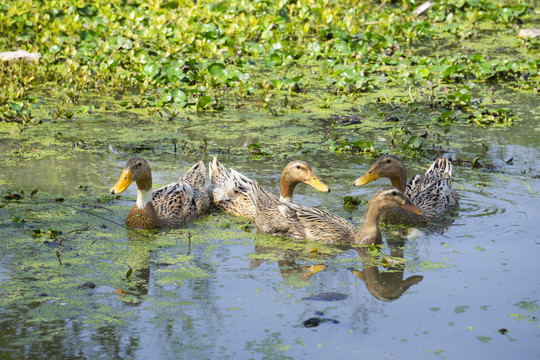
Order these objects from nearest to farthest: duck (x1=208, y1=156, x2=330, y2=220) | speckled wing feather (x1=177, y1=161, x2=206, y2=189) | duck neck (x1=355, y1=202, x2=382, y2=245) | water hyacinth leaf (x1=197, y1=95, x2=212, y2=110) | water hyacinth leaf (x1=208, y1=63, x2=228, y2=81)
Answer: duck neck (x1=355, y1=202, x2=382, y2=245) → duck (x1=208, y1=156, x2=330, y2=220) → speckled wing feather (x1=177, y1=161, x2=206, y2=189) → water hyacinth leaf (x1=197, y1=95, x2=212, y2=110) → water hyacinth leaf (x1=208, y1=63, x2=228, y2=81)

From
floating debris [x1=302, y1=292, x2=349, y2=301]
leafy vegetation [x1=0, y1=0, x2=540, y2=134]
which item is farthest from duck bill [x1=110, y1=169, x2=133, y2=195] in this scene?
leafy vegetation [x1=0, y1=0, x2=540, y2=134]

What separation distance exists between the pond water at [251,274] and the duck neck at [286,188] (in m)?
0.53

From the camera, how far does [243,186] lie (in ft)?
28.3

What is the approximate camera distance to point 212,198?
898 centimetres

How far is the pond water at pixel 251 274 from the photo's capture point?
550 cm

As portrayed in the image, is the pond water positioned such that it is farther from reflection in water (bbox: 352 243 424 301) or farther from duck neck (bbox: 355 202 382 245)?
duck neck (bbox: 355 202 382 245)

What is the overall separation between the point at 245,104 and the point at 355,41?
4.05 meters

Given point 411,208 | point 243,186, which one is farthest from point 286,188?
point 411,208

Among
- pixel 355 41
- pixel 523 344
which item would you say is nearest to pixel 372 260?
pixel 523 344

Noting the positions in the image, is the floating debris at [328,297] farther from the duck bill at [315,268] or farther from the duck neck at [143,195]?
the duck neck at [143,195]

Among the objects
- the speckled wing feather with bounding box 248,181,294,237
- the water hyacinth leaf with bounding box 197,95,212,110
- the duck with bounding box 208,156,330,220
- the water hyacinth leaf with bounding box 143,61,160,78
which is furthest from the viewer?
the water hyacinth leaf with bounding box 143,61,160,78

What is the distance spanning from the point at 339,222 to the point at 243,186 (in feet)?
4.44

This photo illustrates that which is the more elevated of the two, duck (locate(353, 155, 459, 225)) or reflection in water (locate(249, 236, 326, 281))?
duck (locate(353, 155, 459, 225))

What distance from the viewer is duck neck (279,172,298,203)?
27.6ft
